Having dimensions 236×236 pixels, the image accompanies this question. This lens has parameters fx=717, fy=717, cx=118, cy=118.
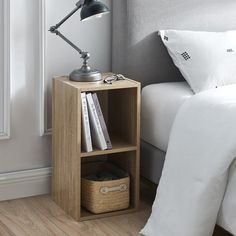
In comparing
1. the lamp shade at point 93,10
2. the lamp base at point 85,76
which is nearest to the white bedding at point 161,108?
the lamp base at point 85,76

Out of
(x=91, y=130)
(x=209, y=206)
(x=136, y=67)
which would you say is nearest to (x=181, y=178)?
(x=209, y=206)

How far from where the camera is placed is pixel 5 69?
321 cm

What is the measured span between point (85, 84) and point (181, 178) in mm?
608

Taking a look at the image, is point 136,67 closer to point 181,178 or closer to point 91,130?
point 91,130

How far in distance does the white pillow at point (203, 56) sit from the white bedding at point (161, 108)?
0.08 m

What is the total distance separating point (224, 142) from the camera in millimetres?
2623

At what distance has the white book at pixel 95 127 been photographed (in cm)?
306

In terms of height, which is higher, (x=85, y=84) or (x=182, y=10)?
(x=182, y=10)

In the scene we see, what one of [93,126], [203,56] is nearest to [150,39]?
[203,56]

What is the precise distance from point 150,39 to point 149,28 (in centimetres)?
5

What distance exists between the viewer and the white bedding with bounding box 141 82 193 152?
3.06m

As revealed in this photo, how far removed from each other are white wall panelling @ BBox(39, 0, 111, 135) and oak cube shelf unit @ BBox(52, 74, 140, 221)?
0.36ft

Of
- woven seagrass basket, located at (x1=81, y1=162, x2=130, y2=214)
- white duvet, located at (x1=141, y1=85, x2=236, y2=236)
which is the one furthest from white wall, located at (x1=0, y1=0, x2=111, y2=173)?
white duvet, located at (x1=141, y1=85, x2=236, y2=236)

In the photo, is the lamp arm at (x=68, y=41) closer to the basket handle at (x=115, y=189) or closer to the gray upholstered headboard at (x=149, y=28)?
the gray upholstered headboard at (x=149, y=28)
